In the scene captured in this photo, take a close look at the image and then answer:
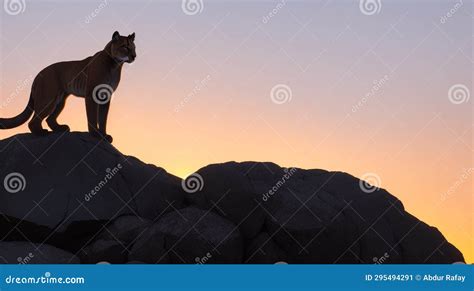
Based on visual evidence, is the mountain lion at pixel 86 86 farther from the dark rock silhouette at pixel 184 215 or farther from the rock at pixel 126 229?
the rock at pixel 126 229

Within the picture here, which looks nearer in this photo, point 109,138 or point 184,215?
point 184,215

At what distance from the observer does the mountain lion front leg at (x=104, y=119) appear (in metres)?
12.1

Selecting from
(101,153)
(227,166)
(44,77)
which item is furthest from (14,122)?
(227,166)

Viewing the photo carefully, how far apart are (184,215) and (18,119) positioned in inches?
170

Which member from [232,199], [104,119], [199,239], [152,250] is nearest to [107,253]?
[152,250]

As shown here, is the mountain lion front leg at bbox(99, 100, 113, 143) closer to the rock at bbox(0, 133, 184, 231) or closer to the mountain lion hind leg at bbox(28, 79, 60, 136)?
the rock at bbox(0, 133, 184, 231)

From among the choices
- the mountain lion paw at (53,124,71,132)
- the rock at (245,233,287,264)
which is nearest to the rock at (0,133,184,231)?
the mountain lion paw at (53,124,71,132)

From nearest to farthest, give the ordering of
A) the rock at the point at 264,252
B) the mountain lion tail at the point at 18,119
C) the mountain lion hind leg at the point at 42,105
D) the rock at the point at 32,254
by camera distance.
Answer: the rock at the point at 32,254
the rock at the point at 264,252
the mountain lion hind leg at the point at 42,105
the mountain lion tail at the point at 18,119

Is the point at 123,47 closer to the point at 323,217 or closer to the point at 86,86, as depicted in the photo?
the point at 86,86

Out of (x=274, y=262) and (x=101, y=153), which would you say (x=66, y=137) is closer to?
(x=101, y=153)

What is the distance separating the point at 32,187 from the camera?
11.5m

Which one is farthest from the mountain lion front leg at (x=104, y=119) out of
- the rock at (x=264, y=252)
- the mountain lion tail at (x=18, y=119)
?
the rock at (x=264, y=252)

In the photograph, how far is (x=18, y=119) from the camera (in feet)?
42.3

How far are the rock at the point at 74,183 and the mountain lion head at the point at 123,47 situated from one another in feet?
5.77
